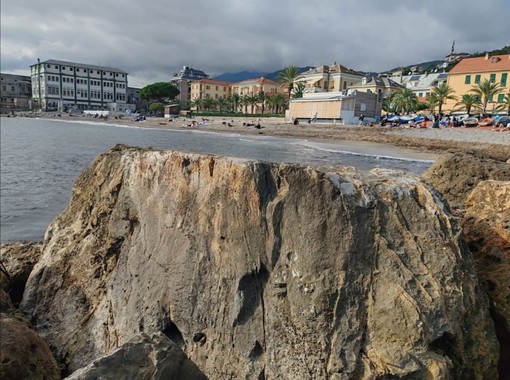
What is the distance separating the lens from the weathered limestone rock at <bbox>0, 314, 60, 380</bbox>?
2.50 m

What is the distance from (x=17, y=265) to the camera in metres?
4.82

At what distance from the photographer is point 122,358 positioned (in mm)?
2555

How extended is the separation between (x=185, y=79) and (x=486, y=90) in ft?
325

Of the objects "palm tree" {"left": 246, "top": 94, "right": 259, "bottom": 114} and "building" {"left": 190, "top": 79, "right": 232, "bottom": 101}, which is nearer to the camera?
"palm tree" {"left": 246, "top": 94, "right": 259, "bottom": 114}

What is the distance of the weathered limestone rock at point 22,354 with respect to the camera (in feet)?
8.21

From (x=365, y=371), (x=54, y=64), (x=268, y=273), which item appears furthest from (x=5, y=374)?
(x=54, y=64)

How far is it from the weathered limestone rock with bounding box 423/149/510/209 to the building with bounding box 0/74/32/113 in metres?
147

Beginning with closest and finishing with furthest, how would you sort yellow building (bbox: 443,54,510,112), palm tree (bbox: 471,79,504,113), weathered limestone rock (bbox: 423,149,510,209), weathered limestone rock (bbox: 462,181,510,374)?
weathered limestone rock (bbox: 462,181,510,374), weathered limestone rock (bbox: 423,149,510,209), palm tree (bbox: 471,79,504,113), yellow building (bbox: 443,54,510,112)

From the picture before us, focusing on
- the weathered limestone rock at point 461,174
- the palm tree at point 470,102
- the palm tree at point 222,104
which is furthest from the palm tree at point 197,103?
the weathered limestone rock at point 461,174

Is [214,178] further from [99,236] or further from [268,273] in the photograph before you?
[99,236]

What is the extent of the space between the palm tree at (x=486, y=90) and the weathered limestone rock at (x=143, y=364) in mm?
58859

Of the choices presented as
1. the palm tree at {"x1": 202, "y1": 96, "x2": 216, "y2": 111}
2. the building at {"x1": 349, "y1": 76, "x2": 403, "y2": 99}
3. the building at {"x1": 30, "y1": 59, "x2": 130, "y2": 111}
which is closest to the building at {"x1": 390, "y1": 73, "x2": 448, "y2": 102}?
the building at {"x1": 349, "y1": 76, "x2": 403, "y2": 99}

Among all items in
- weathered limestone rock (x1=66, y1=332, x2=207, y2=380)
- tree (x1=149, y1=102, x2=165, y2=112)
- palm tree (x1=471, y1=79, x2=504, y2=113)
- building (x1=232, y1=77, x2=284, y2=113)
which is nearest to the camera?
weathered limestone rock (x1=66, y1=332, x2=207, y2=380)

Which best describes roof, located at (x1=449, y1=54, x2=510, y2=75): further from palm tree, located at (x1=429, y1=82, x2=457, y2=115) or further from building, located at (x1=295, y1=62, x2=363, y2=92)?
building, located at (x1=295, y1=62, x2=363, y2=92)
